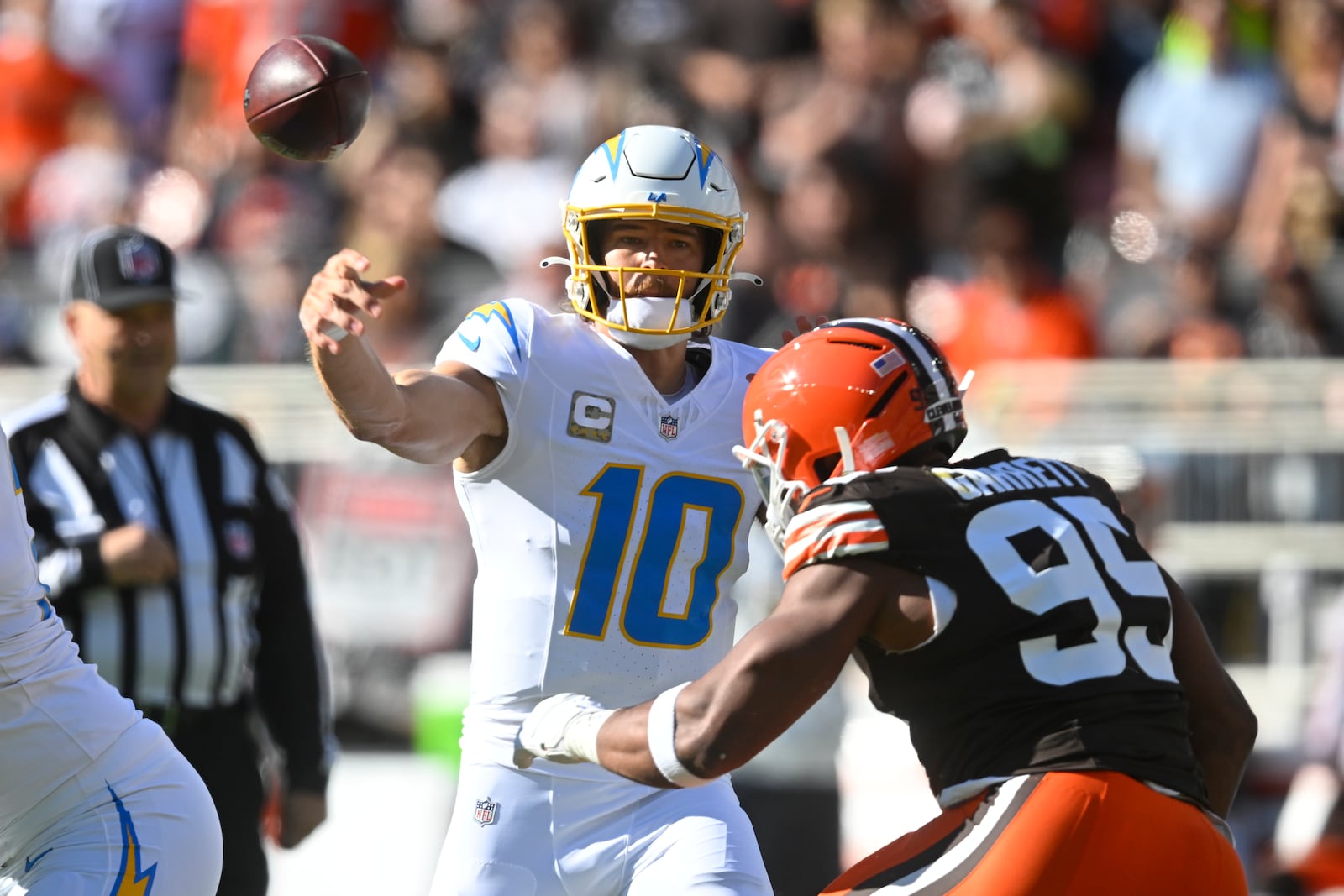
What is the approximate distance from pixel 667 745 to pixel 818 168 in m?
5.87

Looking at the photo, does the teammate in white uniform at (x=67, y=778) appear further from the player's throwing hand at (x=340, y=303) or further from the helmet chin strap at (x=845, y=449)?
the helmet chin strap at (x=845, y=449)

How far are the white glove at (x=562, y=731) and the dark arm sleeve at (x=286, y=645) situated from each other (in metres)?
2.14

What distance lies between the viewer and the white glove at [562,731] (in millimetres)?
3242

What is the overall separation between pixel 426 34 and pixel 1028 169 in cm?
375

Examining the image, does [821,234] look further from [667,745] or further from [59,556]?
[667,745]

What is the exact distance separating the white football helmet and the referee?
1675 mm

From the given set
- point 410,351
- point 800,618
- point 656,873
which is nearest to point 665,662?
point 656,873

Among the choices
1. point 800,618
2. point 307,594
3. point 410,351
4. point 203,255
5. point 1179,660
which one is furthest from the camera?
point 203,255

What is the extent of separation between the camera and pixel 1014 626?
3.02m

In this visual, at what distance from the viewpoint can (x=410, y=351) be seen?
8461 mm

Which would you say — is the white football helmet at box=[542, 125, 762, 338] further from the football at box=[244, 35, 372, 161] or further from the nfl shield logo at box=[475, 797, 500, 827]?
the nfl shield logo at box=[475, 797, 500, 827]

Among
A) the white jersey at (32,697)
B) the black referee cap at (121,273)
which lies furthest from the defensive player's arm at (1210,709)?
the black referee cap at (121,273)

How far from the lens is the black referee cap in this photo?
5.26 metres

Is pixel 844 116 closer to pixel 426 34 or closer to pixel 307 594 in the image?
pixel 426 34
